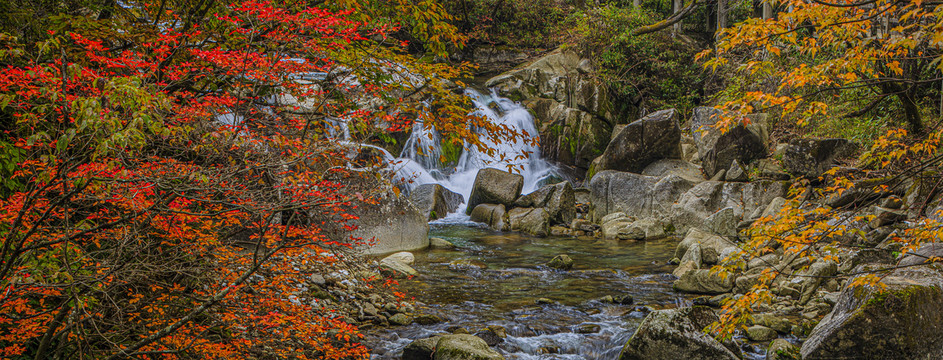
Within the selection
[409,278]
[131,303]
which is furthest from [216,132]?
[409,278]

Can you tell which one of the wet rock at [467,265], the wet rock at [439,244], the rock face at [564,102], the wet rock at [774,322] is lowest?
the wet rock at [467,265]

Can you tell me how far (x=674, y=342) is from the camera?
15.8ft

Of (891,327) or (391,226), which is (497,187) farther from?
(891,327)

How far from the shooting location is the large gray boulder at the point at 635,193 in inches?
524

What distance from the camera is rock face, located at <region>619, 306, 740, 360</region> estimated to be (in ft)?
15.6

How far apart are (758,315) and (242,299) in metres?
5.71

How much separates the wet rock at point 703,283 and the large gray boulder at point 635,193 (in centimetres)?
593

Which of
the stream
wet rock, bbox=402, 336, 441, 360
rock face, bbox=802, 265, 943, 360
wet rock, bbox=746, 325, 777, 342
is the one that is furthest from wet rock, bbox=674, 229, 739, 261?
wet rock, bbox=402, 336, 441, 360

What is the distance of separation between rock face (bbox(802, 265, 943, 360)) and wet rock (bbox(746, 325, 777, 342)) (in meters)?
1.07

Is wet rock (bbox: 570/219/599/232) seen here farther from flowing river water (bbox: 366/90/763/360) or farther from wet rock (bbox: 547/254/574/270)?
wet rock (bbox: 547/254/574/270)

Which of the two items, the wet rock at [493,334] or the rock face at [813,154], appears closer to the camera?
the wet rock at [493,334]

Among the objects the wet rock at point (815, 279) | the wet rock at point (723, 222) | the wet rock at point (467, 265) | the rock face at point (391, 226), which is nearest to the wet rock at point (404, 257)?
the rock face at point (391, 226)

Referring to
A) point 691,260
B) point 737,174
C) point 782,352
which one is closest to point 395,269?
point 691,260

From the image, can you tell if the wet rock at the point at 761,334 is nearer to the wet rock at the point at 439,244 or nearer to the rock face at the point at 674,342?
the rock face at the point at 674,342
